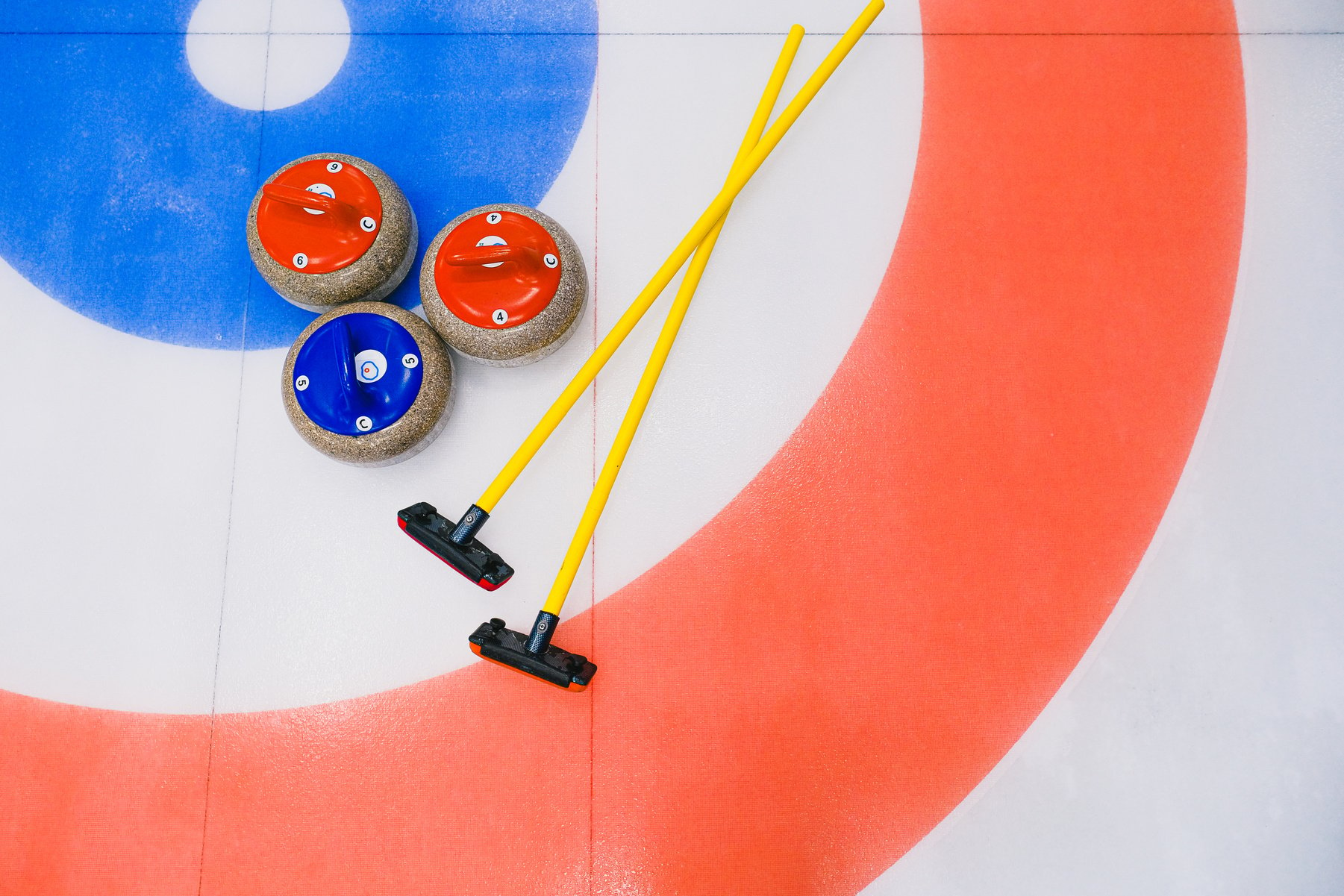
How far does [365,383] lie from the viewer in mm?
1399

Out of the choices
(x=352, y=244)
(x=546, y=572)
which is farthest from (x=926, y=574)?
(x=352, y=244)

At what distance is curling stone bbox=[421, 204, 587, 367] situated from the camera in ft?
4.61

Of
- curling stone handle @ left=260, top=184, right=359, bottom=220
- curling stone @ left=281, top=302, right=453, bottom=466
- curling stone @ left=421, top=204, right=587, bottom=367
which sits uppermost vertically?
curling stone handle @ left=260, top=184, right=359, bottom=220

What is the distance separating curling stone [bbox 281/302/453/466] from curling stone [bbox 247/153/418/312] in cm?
5

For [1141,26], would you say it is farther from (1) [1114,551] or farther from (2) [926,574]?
(2) [926,574]

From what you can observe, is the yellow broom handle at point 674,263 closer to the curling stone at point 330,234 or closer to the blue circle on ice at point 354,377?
the blue circle on ice at point 354,377

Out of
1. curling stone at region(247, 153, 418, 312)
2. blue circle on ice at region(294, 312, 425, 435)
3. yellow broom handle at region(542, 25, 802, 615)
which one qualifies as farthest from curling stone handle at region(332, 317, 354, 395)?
yellow broom handle at region(542, 25, 802, 615)

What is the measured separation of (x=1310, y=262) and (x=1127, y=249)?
397 millimetres

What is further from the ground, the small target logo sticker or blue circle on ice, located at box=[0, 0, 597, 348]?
blue circle on ice, located at box=[0, 0, 597, 348]

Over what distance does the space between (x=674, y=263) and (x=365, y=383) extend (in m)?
0.59

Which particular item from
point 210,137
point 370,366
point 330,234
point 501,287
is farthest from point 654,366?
point 210,137

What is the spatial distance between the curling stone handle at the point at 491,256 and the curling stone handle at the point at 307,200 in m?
0.21

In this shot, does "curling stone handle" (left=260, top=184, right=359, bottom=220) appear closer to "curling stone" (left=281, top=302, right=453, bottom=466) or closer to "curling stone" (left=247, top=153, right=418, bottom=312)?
"curling stone" (left=247, top=153, right=418, bottom=312)

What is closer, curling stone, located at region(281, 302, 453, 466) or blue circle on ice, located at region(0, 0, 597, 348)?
curling stone, located at region(281, 302, 453, 466)
